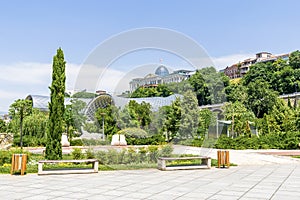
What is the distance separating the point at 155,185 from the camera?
750 cm

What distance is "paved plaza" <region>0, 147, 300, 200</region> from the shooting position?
6301 millimetres

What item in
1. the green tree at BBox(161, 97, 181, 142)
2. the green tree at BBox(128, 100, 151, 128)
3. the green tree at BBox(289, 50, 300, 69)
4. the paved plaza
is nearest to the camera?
the paved plaza

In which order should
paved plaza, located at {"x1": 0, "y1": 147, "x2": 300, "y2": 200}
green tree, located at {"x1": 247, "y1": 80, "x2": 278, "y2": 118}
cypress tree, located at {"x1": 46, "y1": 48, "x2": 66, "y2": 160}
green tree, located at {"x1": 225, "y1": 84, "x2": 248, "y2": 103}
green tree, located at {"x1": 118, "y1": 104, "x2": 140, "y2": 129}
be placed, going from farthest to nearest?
green tree, located at {"x1": 225, "y1": 84, "x2": 248, "y2": 103}
green tree, located at {"x1": 247, "y1": 80, "x2": 278, "y2": 118}
green tree, located at {"x1": 118, "y1": 104, "x2": 140, "y2": 129}
cypress tree, located at {"x1": 46, "y1": 48, "x2": 66, "y2": 160}
paved plaza, located at {"x1": 0, "y1": 147, "x2": 300, "y2": 200}

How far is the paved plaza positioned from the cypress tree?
7.87ft

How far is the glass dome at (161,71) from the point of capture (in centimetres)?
1202

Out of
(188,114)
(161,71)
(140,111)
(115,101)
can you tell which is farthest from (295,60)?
(161,71)

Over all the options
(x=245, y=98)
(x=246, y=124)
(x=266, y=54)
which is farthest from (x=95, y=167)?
(x=266, y=54)

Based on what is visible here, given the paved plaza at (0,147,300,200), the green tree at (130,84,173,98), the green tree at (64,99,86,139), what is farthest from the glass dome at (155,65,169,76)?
the green tree at (64,99,86,139)

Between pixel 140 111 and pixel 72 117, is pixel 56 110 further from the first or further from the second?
pixel 72 117

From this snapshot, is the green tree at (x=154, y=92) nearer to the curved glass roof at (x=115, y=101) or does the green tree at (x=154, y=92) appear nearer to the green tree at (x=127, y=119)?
the curved glass roof at (x=115, y=101)

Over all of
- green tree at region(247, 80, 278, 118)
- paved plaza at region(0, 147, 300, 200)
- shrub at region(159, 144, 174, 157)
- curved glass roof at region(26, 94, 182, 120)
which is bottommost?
paved plaza at region(0, 147, 300, 200)

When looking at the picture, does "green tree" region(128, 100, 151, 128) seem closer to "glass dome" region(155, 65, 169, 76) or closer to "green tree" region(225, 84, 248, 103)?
"glass dome" region(155, 65, 169, 76)

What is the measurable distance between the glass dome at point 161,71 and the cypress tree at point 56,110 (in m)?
3.68

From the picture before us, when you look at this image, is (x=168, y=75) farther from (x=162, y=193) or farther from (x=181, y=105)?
(x=162, y=193)
